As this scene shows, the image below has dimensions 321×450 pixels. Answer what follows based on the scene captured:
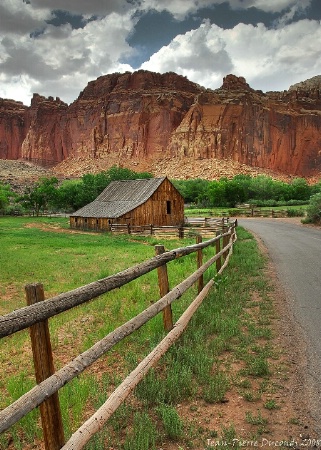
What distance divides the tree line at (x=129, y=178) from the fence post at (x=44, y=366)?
57604mm

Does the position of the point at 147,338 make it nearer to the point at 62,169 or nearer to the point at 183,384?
the point at 183,384

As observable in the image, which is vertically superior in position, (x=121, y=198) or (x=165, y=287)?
(x=121, y=198)

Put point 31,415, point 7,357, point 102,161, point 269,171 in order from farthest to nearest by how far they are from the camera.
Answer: point 102,161 < point 269,171 < point 7,357 < point 31,415

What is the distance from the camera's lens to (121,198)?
1688 inches

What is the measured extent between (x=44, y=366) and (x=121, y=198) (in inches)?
1600

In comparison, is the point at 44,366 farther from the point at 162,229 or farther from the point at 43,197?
the point at 43,197

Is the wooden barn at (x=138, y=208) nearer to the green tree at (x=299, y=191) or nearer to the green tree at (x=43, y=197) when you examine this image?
the green tree at (x=43, y=197)

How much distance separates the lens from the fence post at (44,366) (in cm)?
259

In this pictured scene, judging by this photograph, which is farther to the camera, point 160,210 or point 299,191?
point 299,191

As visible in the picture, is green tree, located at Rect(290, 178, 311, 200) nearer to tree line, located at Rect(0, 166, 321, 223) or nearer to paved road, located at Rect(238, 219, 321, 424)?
tree line, located at Rect(0, 166, 321, 223)

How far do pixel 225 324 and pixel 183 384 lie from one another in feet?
7.01

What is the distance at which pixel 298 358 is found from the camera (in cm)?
497

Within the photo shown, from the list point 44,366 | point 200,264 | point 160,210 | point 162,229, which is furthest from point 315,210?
point 44,366

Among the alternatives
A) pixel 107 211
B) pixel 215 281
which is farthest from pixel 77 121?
pixel 215 281
